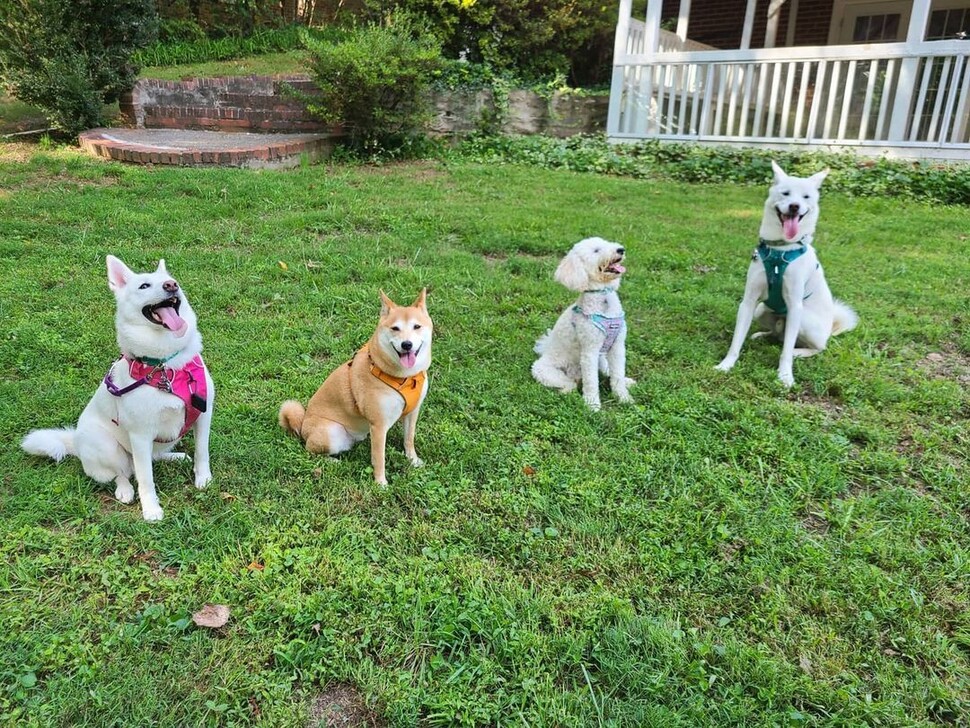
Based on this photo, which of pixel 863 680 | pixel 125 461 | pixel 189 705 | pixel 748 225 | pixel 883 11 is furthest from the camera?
pixel 883 11

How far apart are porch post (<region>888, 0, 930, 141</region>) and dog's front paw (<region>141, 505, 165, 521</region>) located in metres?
11.6

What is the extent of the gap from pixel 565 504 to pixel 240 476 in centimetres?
162

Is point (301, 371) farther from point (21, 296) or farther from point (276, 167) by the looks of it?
point (276, 167)

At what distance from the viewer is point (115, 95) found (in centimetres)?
969

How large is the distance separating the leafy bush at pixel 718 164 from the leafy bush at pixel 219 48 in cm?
621

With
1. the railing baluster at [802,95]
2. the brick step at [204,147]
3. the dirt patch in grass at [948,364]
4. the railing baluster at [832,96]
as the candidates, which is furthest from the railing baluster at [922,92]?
the brick step at [204,147]

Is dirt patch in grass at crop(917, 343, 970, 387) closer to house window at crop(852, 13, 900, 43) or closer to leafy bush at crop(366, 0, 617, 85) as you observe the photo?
leafy bush at crop(366, 0, 617, 85)

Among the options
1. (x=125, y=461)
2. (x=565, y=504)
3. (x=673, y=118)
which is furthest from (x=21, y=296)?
(x=673, y=118)

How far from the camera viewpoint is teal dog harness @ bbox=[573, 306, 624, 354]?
376cm

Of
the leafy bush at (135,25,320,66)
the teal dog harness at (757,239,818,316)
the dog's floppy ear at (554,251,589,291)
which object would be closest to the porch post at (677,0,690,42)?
the leafy bush at (135,25,320,66)

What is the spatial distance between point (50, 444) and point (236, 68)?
12321 millimetres

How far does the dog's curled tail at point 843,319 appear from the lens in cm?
465

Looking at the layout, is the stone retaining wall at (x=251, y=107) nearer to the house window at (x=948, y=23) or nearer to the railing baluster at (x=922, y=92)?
the railing baluster at (x=922, y=92)

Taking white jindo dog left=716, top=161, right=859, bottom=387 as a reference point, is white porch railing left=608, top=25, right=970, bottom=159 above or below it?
above
